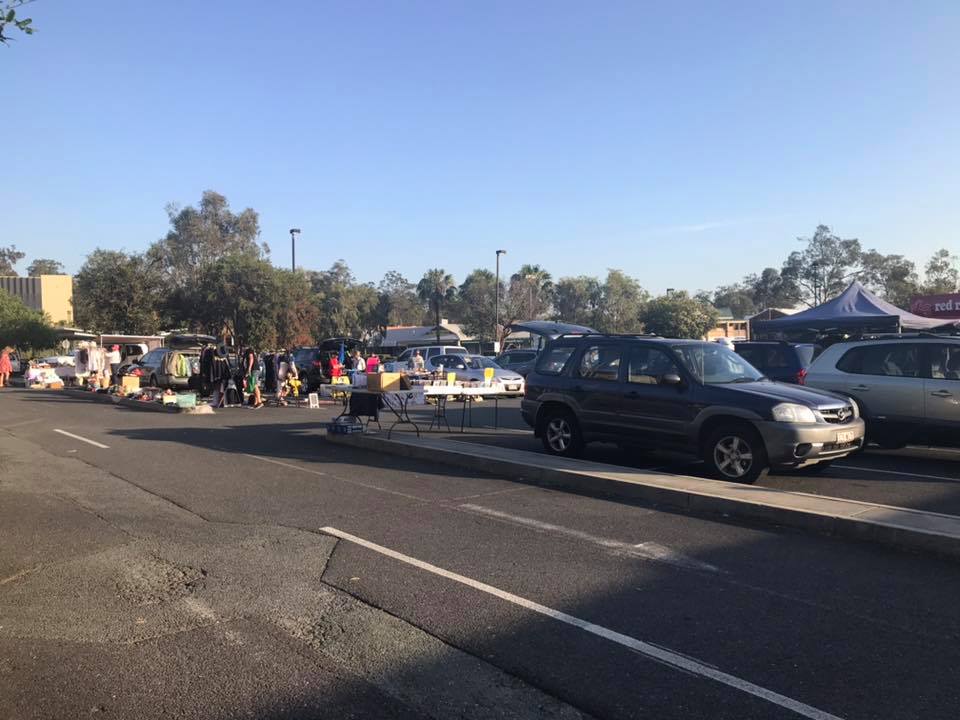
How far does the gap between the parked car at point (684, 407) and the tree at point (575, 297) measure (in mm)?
63730

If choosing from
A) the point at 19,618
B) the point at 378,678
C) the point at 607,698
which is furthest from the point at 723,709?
the point at 19,618

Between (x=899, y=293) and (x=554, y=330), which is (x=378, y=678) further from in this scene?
(x=899, y=293)

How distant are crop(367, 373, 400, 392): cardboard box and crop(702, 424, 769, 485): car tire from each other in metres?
5.69

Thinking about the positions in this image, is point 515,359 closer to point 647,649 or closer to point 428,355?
point 428,355

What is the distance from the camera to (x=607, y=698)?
373cm

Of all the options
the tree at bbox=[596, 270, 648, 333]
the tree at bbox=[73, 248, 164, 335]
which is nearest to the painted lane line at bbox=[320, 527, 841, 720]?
the tree at bbox=[73, 248, 164, 335]

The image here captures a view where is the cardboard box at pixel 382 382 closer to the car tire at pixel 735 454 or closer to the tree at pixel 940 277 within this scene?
the car tire at pixel 735 454

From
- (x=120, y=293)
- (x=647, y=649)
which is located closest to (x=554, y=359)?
(x=647, y=649)

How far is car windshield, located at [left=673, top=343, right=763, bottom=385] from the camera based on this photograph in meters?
9.52

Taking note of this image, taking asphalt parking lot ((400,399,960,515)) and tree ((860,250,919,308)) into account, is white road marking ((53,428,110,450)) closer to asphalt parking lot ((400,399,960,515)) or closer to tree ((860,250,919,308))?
asphalt parking lot ((400,399,960,515))

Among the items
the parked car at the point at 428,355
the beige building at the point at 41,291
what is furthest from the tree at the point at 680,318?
the beige building at the point at 41,291

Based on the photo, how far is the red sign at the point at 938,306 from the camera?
32.9 metres

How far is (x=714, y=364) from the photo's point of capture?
9.77 metres

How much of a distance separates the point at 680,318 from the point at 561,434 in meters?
45.2
